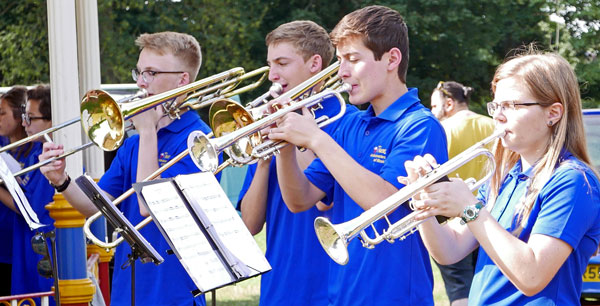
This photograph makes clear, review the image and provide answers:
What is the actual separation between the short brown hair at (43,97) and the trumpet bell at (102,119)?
63.2 inches

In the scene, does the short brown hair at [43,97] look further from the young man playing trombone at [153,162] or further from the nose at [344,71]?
the nose at [344,71]

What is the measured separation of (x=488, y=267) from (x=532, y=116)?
19.4 inches

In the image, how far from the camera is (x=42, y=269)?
326 centimetres

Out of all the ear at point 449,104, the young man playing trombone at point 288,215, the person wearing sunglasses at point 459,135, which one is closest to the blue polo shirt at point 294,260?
the young man playing trombone at point 288,215

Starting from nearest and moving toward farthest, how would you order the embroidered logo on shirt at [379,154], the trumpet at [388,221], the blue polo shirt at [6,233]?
the trumpet at [388,221] < the embroidered logo on shirt at [379,154] < the blue polo shirt at [6,233]

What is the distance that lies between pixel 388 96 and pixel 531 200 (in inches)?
30.5

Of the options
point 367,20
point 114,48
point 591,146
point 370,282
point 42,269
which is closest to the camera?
point 370,282

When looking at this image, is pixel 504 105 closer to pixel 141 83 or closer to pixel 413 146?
pixel 413 146

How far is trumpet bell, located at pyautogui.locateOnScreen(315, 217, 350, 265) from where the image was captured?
8.34ft

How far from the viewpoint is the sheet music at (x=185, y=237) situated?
8.62ft

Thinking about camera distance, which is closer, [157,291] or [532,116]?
[532,116]

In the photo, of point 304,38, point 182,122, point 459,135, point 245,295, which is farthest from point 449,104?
point 182,122

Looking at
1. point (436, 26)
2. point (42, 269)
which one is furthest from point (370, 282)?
point (436, 26)

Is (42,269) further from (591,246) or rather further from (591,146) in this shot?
(591,146)
